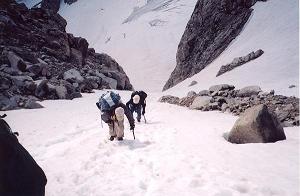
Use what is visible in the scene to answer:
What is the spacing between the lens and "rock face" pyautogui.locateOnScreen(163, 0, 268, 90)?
3666 cm

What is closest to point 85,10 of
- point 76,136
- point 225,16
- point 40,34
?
point 40,34

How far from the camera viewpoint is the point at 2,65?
1051 inches

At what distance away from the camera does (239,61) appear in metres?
28.7

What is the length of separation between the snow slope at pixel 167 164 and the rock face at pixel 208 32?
2853cm

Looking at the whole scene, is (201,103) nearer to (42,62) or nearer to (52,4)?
(42,62)

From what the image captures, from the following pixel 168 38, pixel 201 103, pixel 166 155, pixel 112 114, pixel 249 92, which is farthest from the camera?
pixel 168 38

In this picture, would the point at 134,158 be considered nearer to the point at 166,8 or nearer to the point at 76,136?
the point at 76,136

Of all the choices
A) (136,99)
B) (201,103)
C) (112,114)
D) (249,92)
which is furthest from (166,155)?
(249,92)

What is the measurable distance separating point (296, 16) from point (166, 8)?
5952cm

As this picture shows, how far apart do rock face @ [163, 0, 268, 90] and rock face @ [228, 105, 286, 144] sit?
28894 mm

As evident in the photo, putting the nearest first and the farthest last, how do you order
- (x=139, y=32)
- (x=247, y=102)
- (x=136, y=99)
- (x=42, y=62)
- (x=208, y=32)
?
(x=136, y=99)
(x=247, y=102)
(x=42, y=62)
(x=208, y=32)
(x=139, y=32)

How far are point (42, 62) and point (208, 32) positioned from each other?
2187 centimetres

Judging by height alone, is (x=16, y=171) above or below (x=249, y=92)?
below

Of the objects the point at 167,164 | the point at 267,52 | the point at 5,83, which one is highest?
the point at 267,52
